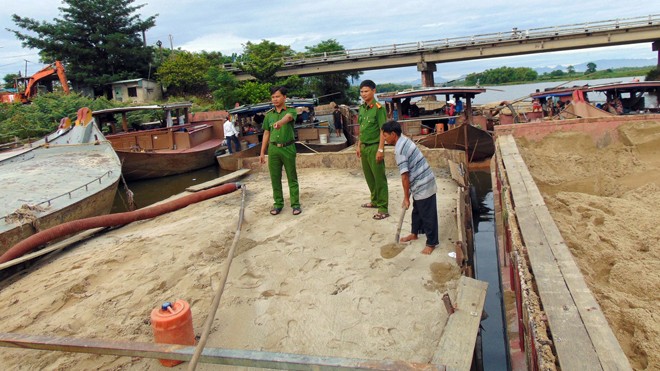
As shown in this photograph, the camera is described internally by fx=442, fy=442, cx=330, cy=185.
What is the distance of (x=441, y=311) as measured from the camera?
3225mm

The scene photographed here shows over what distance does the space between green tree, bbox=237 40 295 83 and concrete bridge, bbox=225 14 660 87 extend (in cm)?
90

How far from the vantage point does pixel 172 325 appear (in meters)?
2.73

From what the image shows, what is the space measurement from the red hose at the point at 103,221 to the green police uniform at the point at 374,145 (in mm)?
2586

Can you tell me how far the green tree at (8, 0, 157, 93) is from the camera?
31.3 m

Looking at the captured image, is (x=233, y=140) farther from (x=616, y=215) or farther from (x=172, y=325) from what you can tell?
(x=172, y=325)

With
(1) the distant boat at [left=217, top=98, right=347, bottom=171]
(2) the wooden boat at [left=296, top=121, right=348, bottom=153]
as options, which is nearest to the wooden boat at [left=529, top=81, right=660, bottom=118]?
(2) the wooden boat at [left=296, top=121, right=348, bottom=153]

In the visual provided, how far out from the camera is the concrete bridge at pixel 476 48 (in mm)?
27641

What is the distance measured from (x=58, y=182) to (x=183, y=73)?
27.6 m

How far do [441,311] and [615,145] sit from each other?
5931mm

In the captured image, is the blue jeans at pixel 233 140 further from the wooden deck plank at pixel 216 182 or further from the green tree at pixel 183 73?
the green tree at pixel 183 73

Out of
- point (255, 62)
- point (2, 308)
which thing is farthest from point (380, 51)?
point (2, 308)

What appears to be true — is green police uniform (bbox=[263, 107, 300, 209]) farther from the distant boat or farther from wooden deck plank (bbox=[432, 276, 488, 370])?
the distant boat

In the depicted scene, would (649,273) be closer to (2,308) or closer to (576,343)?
A: (576,343)

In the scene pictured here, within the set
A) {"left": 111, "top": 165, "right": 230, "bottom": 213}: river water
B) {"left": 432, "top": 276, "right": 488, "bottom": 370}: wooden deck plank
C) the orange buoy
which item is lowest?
{"left": 111, "top": 165, "right": 230, "bottom": 213}: river water
